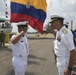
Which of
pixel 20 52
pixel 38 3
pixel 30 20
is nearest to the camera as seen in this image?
pixel 20 52

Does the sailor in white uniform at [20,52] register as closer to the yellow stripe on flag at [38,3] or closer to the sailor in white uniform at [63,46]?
the sailor in white uniform at [63,46]

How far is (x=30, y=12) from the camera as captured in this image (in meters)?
7.55

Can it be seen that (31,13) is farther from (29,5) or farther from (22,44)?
(22,44)

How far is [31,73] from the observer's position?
985 centimetres

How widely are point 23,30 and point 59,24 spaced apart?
81cm

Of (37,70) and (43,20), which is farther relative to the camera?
(37,70)

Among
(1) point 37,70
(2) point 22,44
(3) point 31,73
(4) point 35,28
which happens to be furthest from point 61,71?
(1) point 37,70

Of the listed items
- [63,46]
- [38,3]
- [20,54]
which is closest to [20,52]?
[20,54]

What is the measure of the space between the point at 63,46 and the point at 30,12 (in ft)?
10.6

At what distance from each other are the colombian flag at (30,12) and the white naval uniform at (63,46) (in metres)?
2.71

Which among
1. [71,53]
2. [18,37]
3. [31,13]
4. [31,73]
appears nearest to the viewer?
[71,53]

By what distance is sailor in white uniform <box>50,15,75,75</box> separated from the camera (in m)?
4.34

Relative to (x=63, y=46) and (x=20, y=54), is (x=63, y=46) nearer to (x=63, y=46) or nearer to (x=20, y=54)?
(x=63, y=46)

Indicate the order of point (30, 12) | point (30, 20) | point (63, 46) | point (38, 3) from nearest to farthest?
point (63, 46), point (30, 20), point (30, 12), point (38, 3)
